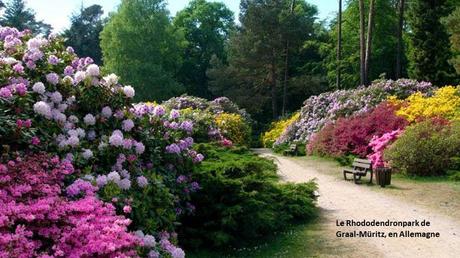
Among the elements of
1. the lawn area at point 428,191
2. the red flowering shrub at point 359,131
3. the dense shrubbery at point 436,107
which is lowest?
the lawn area at point 428,191

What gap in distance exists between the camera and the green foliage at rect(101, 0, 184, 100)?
3916 centimetres

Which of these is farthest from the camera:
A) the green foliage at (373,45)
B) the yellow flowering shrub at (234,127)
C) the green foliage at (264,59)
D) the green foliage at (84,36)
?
the green foliage at (84,36)

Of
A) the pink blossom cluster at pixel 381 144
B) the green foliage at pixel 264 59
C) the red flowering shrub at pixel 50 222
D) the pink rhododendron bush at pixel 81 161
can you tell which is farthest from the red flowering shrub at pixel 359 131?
the green foliage at pixel 264 59

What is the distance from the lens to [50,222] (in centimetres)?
382

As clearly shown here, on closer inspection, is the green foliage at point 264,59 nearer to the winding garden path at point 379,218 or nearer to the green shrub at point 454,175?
the winding garden path at point 379,218

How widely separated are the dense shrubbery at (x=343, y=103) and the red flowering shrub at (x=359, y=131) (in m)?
1.66

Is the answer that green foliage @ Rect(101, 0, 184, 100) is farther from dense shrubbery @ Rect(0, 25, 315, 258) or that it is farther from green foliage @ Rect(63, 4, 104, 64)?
dense shrubbery @ Rect(0, 25, 315, 258)

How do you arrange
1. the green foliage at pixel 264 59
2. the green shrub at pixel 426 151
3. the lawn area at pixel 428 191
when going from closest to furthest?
the lawn area at pixel 428 191 < the green shrub at pixel 426 151 < the green foliage at pixel 264 59

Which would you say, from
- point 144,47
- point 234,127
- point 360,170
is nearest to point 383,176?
point 360,170

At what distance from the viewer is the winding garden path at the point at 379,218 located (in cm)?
680

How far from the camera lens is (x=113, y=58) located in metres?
40.2

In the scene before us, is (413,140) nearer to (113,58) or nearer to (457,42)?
(457,42)

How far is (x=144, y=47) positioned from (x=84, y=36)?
10.7 m

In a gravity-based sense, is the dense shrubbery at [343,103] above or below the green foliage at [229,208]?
above
